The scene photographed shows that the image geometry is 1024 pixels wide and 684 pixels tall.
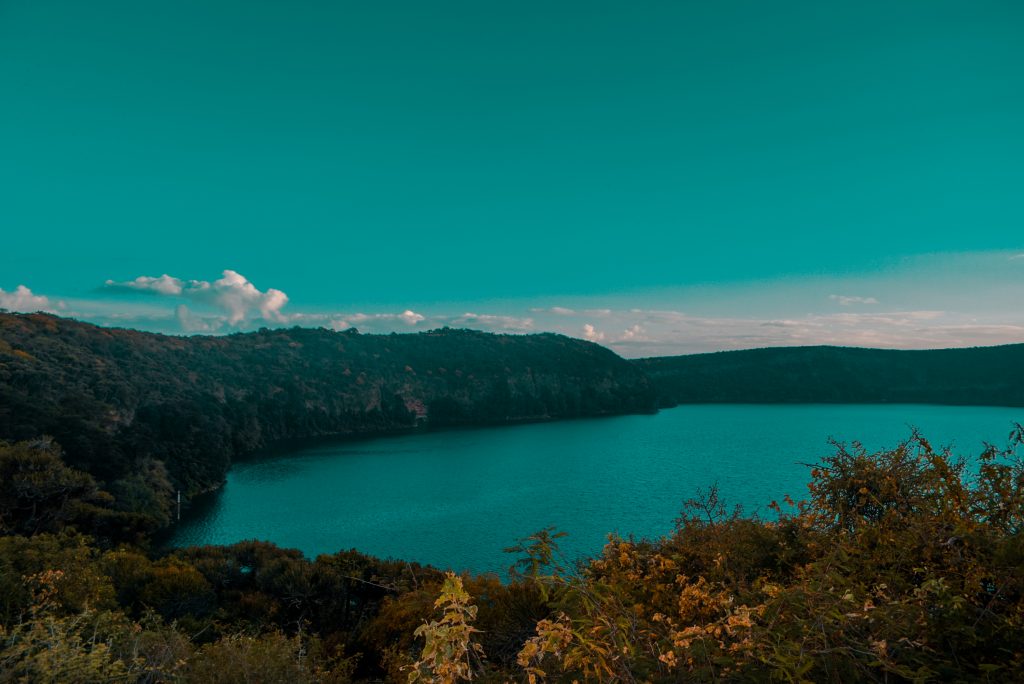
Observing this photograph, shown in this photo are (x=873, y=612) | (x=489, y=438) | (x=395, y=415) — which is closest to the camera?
(x=873, y=612)

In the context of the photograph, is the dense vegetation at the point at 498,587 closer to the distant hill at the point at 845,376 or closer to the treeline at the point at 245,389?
the treeline at the point at 245,389

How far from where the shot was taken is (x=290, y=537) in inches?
1729

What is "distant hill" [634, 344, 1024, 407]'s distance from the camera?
14388cm

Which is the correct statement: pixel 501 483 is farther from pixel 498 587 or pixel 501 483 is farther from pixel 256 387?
pixel 256 387

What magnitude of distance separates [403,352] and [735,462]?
105253 mm

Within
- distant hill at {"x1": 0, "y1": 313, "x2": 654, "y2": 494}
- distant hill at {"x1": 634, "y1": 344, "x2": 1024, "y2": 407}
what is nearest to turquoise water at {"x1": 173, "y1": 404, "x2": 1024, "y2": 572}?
distant hill at {"x1": 0, "y1": 313, "x2": 654, "y2": 494}

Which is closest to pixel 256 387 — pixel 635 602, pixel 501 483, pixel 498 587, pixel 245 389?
pixel 245 389

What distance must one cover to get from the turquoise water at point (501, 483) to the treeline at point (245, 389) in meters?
7.32

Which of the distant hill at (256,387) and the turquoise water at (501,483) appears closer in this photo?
the turquoise water at (501,483)

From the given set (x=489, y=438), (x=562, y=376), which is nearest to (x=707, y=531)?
(x=489, y=438)

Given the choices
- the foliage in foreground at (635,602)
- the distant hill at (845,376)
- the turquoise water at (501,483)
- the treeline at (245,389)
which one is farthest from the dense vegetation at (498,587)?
the distant hill at (845,376)

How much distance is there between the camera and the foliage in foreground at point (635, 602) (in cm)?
308

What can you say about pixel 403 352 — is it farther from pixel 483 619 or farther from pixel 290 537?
pixel 483 619

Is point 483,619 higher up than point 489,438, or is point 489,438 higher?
point 483,619
